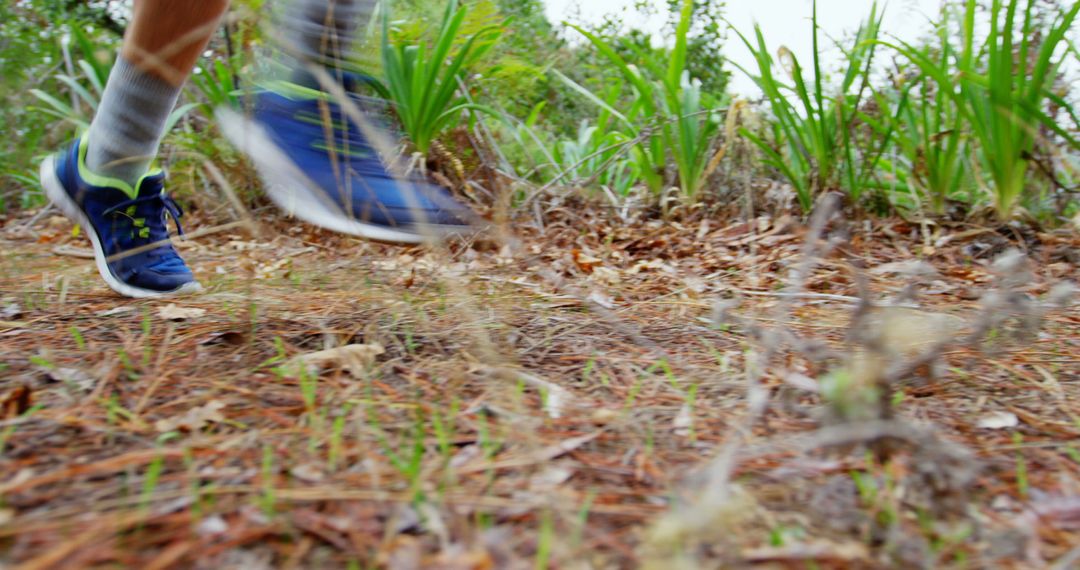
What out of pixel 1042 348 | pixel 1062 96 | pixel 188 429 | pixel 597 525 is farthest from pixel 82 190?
pixel 1062 96

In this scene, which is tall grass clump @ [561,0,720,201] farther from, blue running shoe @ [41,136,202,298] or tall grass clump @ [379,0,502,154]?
blue running shoe @ [41,136,202,298]

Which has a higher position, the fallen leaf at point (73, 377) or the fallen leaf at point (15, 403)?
the fallen leaf at point (15, 403)

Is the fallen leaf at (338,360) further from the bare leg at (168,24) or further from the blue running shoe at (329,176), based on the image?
the bare leg at (168,24)

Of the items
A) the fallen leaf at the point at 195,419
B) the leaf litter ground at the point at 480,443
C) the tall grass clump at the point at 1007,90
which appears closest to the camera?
the leaf litter ground at the point at 480,443

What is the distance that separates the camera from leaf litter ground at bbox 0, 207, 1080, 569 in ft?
1.85

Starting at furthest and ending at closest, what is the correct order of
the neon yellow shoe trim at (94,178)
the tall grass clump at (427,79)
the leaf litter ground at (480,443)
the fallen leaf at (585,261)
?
the tall grass clump at (427,79) → the fallen leaf at (585,261) → the neon yellow shoe trim at (94,178) → the leaf litter ground at (480,443)

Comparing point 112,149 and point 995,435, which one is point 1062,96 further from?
point 112,149

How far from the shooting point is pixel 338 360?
3.15 ft

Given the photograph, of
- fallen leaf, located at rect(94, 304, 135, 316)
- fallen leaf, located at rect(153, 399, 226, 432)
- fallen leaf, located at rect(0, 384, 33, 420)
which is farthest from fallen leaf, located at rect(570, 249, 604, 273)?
fallen leaf, located at rect(0, 384, 33, 420)

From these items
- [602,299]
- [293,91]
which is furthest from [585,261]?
[293,91]

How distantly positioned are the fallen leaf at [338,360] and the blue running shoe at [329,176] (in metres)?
0.30

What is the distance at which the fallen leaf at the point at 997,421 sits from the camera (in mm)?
813

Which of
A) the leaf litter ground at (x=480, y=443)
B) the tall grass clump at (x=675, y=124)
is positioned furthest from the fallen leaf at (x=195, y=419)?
the tall grass clump at (x=675, y=124)

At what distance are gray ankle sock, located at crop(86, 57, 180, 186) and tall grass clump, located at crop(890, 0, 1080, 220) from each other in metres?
1.91
